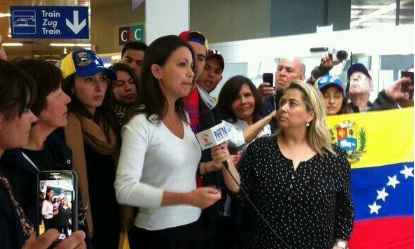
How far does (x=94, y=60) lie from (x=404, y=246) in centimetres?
241

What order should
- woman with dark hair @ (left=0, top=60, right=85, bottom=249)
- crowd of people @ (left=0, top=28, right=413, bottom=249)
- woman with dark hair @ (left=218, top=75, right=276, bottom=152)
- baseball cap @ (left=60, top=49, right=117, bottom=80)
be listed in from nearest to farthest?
woman with dark hair @ (left=0, top=60, right=85, bottom=249) → crowd of people @ (left=0, top=28, right=413, bottom=249) → baseball cap @ (left=60, top=49, right=117, bottom=80) → woman with dark hair @ (left=218, top=75, right=276, bottom=152)

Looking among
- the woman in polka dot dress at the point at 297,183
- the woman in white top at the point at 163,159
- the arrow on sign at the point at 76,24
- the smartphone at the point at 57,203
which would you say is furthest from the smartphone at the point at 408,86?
the arrow on sign at the point at 76,24

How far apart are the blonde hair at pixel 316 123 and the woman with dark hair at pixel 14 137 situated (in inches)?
59.7

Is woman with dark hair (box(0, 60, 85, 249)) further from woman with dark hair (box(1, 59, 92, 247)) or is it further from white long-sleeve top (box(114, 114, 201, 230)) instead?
white long-sleeve top (box(114, 114, 201, 230))

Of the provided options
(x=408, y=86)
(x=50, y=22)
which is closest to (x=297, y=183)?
(x=408, y=86)

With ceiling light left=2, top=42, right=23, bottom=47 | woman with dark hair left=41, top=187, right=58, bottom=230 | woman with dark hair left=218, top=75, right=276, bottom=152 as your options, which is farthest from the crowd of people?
ceiling light left=2, top=42, right=23, bottom=47

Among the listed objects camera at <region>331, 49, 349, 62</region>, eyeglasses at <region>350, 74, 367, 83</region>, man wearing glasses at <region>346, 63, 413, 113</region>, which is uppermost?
camera at <region>331, 49, 349, 62</region>

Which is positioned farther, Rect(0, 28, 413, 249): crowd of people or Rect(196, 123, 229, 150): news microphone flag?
Rect(196, 123, 229, 150): news microphone flag

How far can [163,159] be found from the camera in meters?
1.93

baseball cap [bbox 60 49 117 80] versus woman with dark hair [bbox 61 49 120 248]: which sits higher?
baseball cap [bbox 60 49 117 80]

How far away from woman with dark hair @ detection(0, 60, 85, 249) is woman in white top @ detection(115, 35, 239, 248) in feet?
1.78

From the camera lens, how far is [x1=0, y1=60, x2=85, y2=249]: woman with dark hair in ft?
4.10

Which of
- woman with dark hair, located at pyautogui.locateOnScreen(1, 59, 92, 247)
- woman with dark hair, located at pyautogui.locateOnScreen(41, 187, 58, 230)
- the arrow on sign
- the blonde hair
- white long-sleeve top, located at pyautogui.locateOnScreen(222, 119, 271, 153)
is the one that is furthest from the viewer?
the arrow on sign

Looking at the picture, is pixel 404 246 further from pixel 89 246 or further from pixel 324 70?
pixel 89 246
